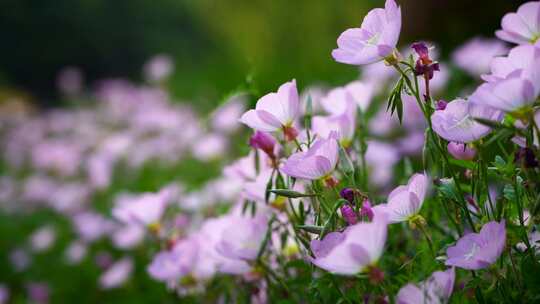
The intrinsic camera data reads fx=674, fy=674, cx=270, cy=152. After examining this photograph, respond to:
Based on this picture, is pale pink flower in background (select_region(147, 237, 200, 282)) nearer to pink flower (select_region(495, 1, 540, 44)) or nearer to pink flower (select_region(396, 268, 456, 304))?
pink flower (select_region(396, 268, 456, 304))

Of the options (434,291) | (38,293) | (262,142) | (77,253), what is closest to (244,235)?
(262,142)

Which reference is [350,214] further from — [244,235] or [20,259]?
[20,259]

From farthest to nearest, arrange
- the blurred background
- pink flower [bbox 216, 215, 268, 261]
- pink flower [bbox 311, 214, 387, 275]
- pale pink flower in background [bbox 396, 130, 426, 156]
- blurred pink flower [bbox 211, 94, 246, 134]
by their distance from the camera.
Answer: the blurred background
blurred pink flower [bbox 211, 94, 246, 134]
pale pink flower in background [bbox 396, 130, 426, 156]
pink flower [bbox 216, 215, 268, 261]
pink flower [bbox 311, 214, 387, 275]

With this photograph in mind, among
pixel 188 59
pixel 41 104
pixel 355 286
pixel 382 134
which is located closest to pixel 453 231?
pixel 355 286

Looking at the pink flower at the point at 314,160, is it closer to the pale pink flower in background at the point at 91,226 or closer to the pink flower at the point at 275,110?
the pink flower at the point at 275,110

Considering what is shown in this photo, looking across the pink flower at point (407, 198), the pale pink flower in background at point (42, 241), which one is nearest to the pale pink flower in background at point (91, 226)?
the pale pink flower in background at point (42, 241)

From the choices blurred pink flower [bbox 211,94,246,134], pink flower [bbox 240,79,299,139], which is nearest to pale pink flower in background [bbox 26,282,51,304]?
blurred pink flower [bbox 211,94,246,134]

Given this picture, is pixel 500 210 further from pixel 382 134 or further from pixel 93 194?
pixel 93 194
